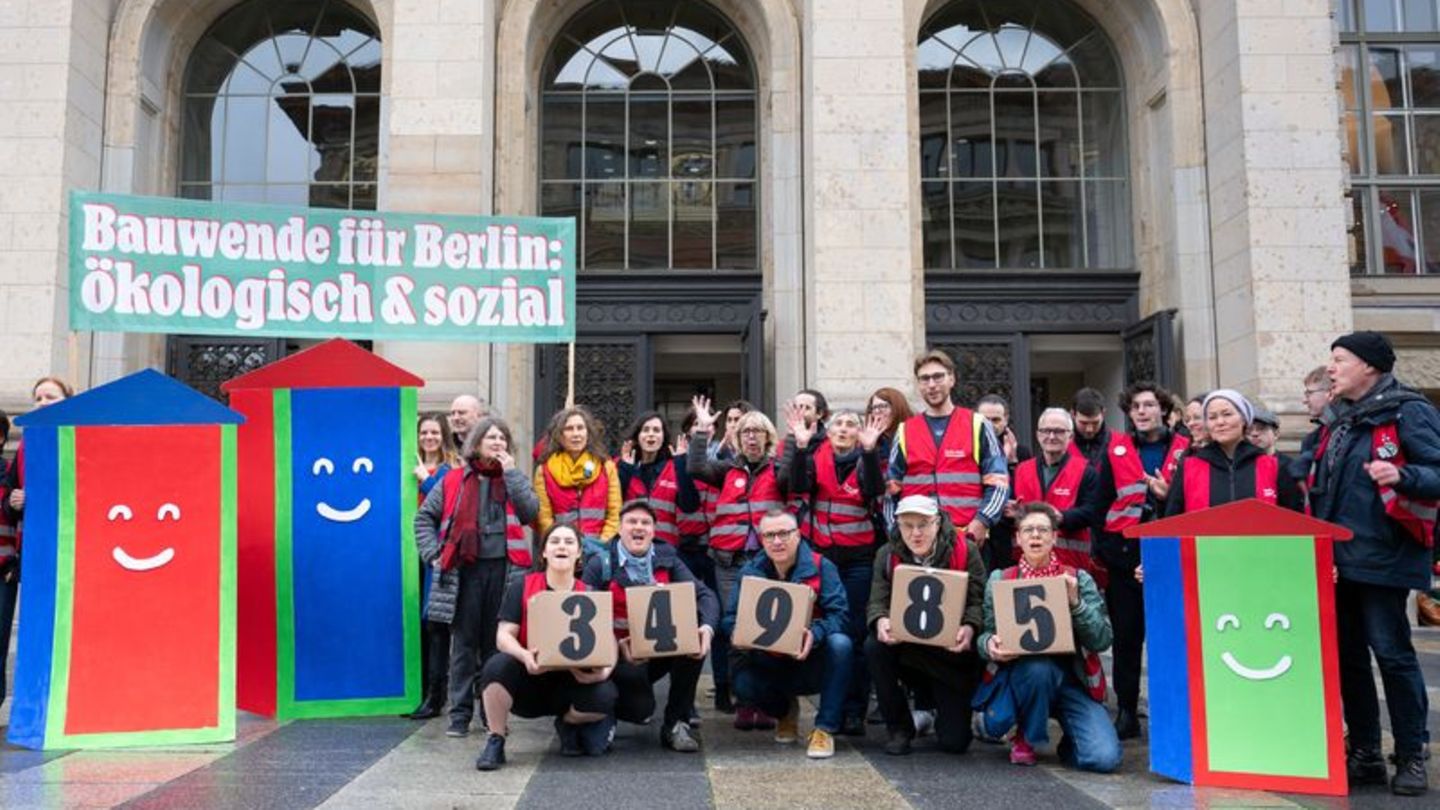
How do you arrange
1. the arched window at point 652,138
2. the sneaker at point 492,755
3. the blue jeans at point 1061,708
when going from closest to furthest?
the sneaker at point 492,755, the blue jeans at point 1061,708, the arched window at point 652,138

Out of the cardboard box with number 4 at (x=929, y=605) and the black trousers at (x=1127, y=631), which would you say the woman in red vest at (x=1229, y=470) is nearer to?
the black trousers at (x=1127, y=631)

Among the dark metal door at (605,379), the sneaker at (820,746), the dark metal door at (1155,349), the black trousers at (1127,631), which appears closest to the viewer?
the sneaker at (820,746)

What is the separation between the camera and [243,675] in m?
7.50

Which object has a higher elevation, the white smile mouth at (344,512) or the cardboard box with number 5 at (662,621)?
the white smile mouth at (344,512)

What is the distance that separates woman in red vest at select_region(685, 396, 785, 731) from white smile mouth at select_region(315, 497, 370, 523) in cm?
232

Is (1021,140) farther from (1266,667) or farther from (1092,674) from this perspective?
(1266,667)

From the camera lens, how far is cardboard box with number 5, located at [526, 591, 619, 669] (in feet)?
19.9

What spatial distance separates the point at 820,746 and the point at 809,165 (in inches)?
375

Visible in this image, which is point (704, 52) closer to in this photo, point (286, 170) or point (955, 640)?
point (286, 170)

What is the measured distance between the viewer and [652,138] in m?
16.2

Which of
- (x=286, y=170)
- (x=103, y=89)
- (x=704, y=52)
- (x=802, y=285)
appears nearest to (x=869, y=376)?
(x=802, y=285)

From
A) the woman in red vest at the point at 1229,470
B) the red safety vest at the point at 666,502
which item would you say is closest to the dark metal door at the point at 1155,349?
the woman in red vest at the point at 1229,470

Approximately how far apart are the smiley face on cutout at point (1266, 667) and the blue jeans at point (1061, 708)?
2.47 feet

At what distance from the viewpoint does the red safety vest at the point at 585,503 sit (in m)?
7.50
